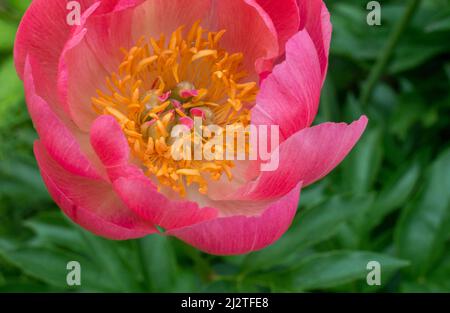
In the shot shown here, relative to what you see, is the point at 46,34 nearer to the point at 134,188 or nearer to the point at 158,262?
the point at 134,188

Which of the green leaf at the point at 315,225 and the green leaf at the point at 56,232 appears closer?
the green leaf at the point at 315,225

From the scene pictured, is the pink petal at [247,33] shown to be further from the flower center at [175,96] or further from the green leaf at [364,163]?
the green leaf at [364,163]

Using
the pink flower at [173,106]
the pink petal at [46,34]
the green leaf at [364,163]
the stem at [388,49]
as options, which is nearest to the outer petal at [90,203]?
the pink flower at [173,106]

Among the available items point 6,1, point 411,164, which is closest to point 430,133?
point 411,164

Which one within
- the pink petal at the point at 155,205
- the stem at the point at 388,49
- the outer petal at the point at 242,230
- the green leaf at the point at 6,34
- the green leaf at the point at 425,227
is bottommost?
the outer petal at the point at 242,230

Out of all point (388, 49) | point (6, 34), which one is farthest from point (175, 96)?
point (388, 49)

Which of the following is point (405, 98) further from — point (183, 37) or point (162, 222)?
point (162, 222)
